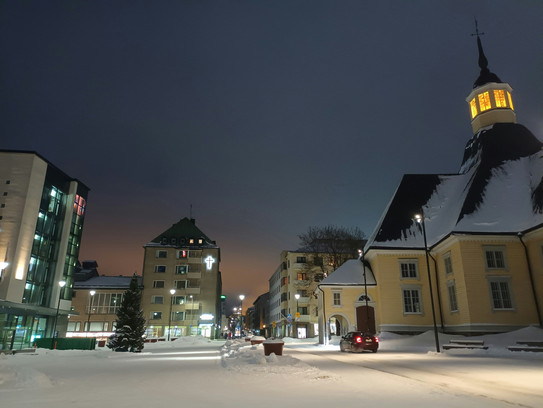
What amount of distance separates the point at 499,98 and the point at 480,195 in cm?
1425

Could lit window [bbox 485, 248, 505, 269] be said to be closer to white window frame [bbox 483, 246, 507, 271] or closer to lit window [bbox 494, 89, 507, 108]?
white window frame [bbox 483, 246, 507, 271]

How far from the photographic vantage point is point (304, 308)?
80625mm

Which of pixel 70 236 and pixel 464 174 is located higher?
pixel 464 174

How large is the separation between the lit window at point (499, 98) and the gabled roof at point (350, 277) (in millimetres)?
22562

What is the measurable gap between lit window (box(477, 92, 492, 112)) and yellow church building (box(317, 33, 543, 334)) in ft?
0.32

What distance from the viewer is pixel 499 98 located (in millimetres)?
41500

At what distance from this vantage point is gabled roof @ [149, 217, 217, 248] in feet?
256

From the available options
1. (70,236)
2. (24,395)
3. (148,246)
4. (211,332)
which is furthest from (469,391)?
(148,246)

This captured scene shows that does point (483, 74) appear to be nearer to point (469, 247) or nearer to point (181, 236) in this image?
point (469, 247)

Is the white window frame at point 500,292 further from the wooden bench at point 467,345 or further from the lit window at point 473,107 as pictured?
the lit window at point 473,107

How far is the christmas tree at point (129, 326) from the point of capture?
29158 mm

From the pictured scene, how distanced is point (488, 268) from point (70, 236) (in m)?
52.0

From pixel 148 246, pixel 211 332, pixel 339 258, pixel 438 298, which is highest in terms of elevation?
pixel 148 246

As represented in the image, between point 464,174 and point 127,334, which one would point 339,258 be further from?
point 127,334
